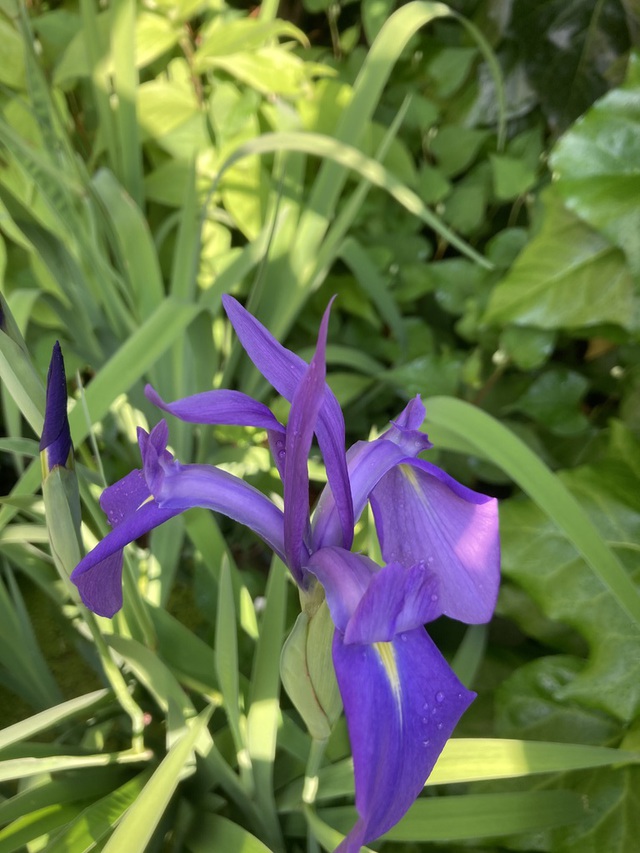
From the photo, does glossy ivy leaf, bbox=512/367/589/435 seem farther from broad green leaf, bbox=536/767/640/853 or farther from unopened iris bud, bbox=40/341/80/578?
unopened iris bud, bbox=40/341/80/578

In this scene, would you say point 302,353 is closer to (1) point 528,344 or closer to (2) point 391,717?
(1) point 528,344

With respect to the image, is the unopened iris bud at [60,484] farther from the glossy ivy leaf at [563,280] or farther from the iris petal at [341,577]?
the glossy ivy leaf at [563,280]

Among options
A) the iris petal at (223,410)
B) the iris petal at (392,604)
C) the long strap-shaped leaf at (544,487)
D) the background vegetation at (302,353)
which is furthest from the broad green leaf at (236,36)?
the iris petal at (392,604)

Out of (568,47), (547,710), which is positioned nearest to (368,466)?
(547,710)

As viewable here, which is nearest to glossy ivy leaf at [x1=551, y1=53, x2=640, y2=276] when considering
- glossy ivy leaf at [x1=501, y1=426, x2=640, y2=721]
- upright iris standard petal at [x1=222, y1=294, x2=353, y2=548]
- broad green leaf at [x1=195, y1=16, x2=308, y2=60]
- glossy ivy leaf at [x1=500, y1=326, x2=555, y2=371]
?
glossy ivy leaf at [x1=500, y1=326, x2=555, y2=371]

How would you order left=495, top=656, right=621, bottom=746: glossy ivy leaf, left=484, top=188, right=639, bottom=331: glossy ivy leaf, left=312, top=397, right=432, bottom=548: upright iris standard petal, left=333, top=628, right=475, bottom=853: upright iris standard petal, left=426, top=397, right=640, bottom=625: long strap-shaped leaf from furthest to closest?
left=484, top=188, right=639, bottom=331: glossy ivy leaf
left=495, top=656, right=621, bottom=746: glossy ivy leaf
left=426, top=397, right=640, bottom=625: long strap-shaped leaf
left=312, top=397, right=432, bottom=548: upright iris standard petal
left=333, top=628, right=475, bottom=853: upright iris standard petal

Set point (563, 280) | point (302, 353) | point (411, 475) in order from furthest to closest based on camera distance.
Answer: point (302, 353) < point (563, 280) < point (411, 475)

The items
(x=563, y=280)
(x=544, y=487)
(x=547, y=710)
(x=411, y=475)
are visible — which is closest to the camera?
(x=411, y=475)
